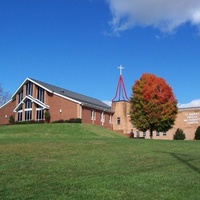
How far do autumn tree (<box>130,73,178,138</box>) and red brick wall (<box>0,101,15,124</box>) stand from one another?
21.6m

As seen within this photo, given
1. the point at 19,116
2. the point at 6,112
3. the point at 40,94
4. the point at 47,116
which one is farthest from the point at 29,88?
the point at 6,112

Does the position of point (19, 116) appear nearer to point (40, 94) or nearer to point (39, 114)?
point (39, 114)

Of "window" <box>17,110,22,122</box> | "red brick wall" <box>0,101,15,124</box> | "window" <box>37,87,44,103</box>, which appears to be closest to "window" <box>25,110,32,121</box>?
"window" <box>17,110,22,122</box>

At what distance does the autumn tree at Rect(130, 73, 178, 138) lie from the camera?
4384cm

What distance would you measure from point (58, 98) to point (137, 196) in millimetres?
43445

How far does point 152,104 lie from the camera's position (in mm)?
43688

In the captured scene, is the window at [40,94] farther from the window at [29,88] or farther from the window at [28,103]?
the window at [28,103]

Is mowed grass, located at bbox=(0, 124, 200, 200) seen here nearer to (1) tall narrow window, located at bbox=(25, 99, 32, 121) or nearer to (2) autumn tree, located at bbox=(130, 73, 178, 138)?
(2) autumn tree, located at bbox=(130, 73, 178, 138)

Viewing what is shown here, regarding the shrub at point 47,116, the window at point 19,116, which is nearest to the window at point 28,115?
the window at point 19,116

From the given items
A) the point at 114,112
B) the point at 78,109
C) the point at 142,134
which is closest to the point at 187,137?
the point at 142,134

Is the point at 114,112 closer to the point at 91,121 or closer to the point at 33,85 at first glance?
the point at 91,121

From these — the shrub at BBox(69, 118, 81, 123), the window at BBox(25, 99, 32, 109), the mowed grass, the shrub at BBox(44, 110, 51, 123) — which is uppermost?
the window at BBox(25, 99, 32, 109)

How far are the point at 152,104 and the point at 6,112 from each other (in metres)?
25.9

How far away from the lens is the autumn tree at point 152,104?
43844mm
